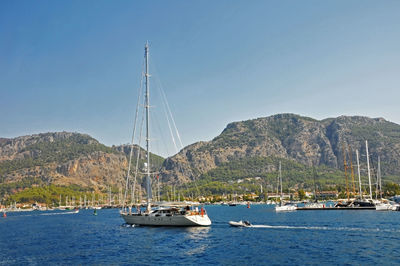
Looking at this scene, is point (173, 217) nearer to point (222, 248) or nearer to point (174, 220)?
point (174, 220)

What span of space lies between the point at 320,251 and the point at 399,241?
14.4 meters

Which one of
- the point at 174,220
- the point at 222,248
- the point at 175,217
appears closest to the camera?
the point at 222,248

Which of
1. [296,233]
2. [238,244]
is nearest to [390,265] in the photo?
[238,244]

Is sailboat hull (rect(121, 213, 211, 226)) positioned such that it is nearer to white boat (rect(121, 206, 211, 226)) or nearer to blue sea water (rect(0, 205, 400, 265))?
white boat (rect(121, 206, 211, 226))

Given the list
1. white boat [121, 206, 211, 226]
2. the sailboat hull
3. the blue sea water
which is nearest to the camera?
the blue sea water

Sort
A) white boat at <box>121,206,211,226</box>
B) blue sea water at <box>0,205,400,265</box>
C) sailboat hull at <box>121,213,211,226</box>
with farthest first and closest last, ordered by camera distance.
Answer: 1. white boat at <box>121,206,211,226</box>
2. sailboat hull at <box>121,213,211,226</box>
3. blue sea water at <box>0,205,400,265</box>

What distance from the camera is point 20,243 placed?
6075cm

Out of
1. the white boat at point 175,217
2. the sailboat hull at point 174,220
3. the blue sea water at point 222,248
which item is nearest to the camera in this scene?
the blue sea water at point 222,248

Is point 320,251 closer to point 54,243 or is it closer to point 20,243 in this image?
point 54,243

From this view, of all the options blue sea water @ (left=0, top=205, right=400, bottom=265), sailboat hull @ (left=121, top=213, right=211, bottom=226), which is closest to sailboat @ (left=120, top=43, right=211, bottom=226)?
sailboat hull @ (left=121, top=213, right=211, bottom=226)

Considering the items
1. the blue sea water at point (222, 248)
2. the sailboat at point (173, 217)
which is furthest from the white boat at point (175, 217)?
the blue sea water at point (222, 248)

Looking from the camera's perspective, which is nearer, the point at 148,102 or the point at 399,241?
the point at 399,241

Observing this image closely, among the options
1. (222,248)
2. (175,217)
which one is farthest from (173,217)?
(222,248)

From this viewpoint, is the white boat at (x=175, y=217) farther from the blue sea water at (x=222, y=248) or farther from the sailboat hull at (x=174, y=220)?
the blue sea water at (x=222, y=248)
